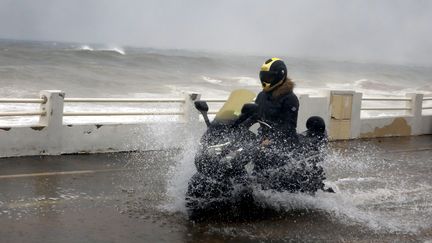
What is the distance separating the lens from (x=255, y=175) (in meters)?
6.58

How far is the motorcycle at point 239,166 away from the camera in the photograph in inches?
239

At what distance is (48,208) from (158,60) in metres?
54.6

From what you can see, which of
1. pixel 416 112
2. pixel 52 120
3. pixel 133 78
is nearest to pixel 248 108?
pixel 52 120

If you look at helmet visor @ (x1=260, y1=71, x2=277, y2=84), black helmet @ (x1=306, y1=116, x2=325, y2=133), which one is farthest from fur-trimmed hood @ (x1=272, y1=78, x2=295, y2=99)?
black helmet @ (x1=306, y1=116, x2=325, y2=133)

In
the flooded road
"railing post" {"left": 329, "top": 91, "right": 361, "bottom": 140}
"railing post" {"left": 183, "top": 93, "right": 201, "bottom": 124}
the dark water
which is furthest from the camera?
the dark water

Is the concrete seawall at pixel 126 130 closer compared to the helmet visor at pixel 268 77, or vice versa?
the helmet visor at pixel 268 77

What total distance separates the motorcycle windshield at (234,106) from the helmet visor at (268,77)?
0.38 metres

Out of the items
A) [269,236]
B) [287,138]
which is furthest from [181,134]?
[269,236]

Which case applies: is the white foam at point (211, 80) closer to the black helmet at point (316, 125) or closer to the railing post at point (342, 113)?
the railing post at point (342, 113)

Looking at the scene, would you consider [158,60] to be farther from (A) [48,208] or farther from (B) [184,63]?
(A) [48,208]

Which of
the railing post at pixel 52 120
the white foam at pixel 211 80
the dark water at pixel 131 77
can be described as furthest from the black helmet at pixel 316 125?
the white foam at pixel 211 80

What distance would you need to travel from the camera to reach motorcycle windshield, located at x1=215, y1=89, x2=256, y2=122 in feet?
20.8

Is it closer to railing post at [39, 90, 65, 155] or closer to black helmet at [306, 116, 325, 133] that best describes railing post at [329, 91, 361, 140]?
black helmet at [306, 116, 325, 133]

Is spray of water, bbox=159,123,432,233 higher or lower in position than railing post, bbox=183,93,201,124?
lower
